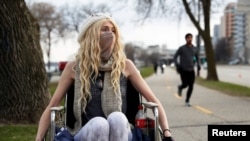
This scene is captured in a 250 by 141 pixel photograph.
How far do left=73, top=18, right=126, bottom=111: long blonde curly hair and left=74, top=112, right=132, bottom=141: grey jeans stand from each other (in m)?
0.31

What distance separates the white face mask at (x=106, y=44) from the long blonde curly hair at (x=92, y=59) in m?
0.04

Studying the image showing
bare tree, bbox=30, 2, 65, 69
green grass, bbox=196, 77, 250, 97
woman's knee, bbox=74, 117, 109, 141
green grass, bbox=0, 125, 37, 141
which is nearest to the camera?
woman's knee, bbox=74, 117, 109, 141

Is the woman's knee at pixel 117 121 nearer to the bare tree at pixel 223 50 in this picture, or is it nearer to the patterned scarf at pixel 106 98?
the patterned scarf at pixel 106 98

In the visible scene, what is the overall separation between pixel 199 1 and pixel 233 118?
21.7 m

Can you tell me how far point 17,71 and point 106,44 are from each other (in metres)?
4.79

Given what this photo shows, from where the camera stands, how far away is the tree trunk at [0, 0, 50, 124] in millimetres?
8195

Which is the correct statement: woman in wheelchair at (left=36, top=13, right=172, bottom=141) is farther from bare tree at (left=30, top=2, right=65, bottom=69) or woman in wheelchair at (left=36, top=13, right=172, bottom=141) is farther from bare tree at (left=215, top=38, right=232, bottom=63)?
bare tree at (left=215, top=38, right=232, bottom=63)

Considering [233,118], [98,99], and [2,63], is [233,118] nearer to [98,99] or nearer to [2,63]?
[2,63]

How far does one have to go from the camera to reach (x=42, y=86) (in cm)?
862

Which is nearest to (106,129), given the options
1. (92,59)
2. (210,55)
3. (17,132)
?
(92,59)

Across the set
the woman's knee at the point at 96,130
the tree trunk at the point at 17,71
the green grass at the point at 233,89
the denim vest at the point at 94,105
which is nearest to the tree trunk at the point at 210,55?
the green grass at the point at 233,89

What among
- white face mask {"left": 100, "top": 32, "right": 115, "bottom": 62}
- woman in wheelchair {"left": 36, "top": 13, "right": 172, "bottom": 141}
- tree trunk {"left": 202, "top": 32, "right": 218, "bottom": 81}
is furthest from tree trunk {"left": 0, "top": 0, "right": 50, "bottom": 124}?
tree trunk {"left": 202, "top": 32, "right": 218, "bottom": 81}

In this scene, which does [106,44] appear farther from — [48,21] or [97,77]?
[48,21]

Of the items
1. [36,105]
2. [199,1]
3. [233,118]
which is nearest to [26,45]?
[36,105]
